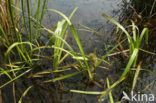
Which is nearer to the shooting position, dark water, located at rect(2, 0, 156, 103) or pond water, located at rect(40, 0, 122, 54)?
dark water, located at rect(2, 0, 156, 103)

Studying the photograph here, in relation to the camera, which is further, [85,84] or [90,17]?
[90,17]

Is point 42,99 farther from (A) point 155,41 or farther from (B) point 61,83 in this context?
(A) point 155,41

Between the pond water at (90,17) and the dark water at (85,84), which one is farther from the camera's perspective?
the pond water at (90,17)

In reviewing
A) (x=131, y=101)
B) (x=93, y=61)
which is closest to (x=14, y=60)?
(x=93, y=61)

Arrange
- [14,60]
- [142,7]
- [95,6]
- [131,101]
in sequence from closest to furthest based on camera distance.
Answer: [131,101] < [14,60] < [142,7] < [95,6]

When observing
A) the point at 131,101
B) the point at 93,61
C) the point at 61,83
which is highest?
the point at 93,61

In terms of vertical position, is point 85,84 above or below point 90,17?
below

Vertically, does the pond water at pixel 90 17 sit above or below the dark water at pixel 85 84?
above

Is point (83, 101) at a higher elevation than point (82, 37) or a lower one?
lower

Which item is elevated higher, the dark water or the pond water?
the pond water

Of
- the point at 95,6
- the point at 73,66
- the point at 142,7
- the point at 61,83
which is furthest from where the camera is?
the point at 95,6

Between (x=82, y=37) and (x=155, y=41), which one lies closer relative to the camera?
(x=155, y=41)
